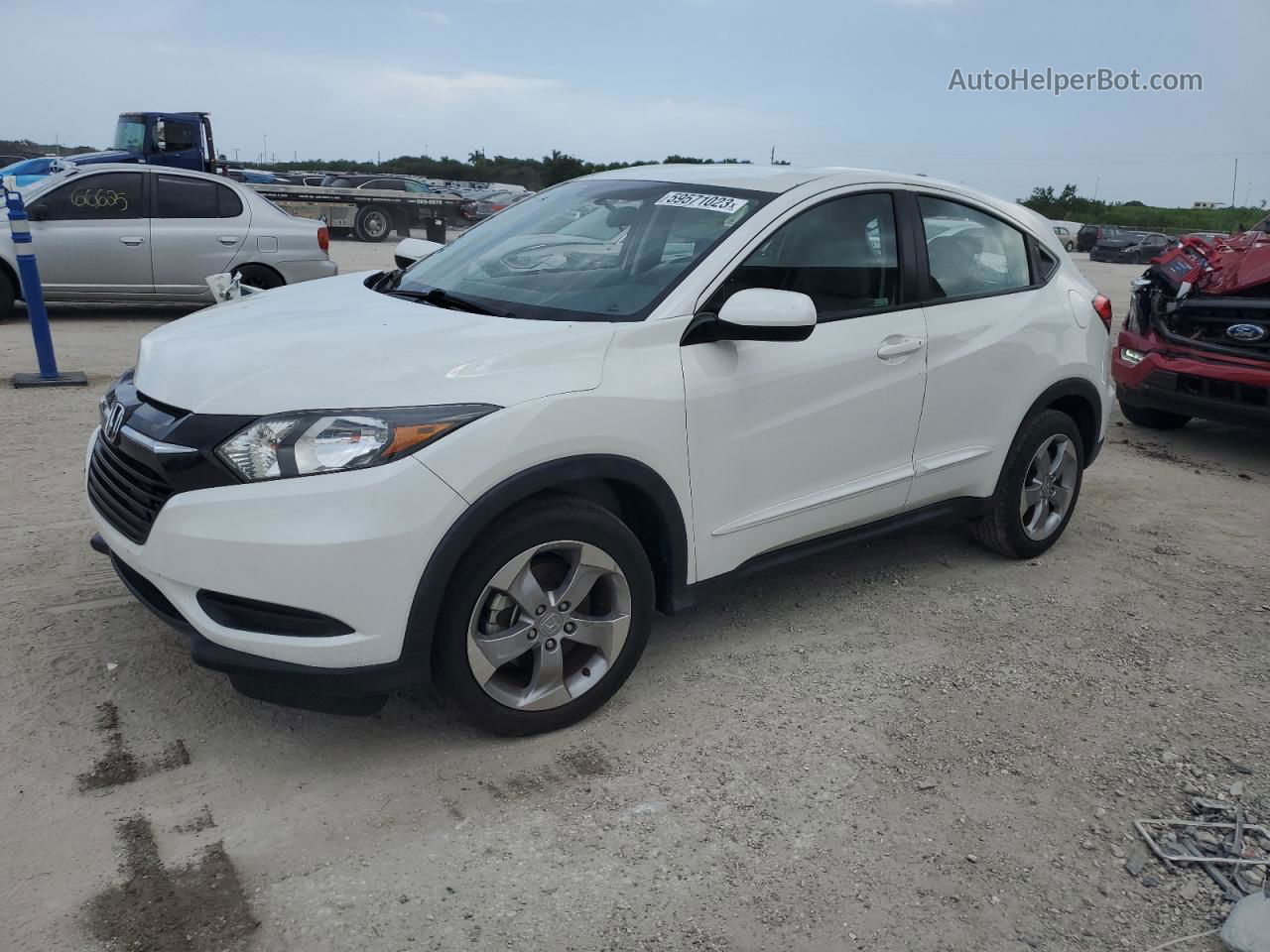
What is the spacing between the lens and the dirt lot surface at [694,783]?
8.49ft

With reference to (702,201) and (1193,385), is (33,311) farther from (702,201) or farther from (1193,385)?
(1193,385)

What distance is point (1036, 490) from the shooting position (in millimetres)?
4938

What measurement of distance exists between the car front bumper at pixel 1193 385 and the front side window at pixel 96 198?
8946mm

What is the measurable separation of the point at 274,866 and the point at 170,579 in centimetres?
82

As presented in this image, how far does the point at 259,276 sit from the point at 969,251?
861 centimetres

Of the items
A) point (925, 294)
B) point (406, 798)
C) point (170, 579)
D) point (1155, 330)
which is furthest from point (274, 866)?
point (1155, 330)

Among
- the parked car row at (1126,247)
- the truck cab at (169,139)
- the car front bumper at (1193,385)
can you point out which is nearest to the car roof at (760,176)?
the car front bumper at (1193,385)

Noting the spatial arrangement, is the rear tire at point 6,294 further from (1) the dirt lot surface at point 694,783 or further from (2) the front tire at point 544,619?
(2) the front tire at point 544,619

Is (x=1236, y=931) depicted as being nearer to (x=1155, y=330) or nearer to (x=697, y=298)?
(x=697, y=298)

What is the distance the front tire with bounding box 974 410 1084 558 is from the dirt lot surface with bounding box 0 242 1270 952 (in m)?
0.27

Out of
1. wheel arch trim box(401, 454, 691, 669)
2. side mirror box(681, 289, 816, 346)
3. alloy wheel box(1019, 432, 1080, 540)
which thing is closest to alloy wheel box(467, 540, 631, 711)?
wheel arch trim box(401, 454, 691, 669)

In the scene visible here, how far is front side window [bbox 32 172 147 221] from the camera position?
10305 mm

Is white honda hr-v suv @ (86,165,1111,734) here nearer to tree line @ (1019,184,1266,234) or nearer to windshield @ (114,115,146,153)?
windshield @ (114,115,146,153)

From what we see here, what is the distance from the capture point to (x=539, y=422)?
3.06m
